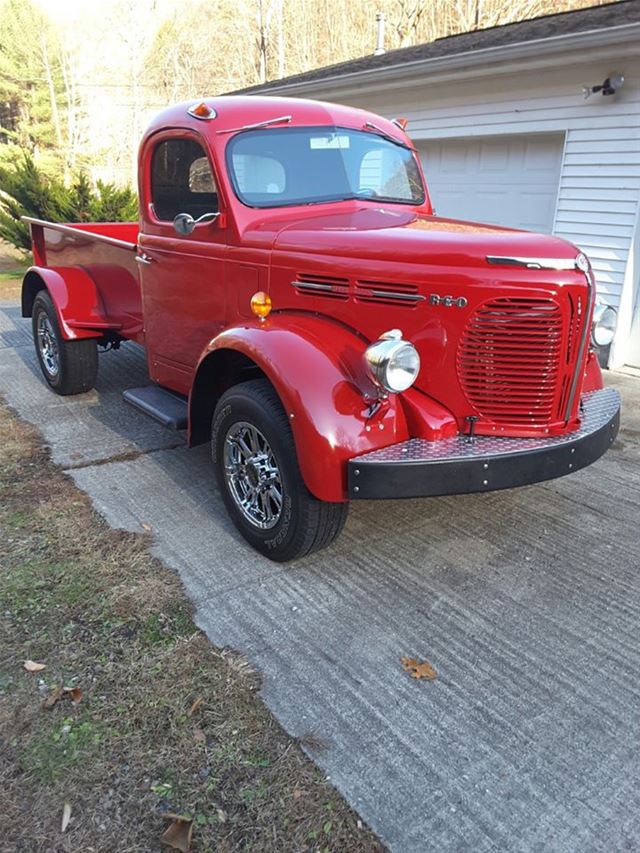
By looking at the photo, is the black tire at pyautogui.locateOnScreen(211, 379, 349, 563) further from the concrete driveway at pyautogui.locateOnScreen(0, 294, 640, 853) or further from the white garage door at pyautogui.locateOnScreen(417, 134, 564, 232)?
the white garage door at pyautogui.locateOnScreen(417, 134, 564, 232)

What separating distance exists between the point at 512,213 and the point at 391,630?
6.29 m

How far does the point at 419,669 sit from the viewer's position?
2.55 meters

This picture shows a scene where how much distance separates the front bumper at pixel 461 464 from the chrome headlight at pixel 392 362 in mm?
301

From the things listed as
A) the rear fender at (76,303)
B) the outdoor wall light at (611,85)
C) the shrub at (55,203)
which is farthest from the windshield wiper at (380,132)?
the shrub at (55,203)

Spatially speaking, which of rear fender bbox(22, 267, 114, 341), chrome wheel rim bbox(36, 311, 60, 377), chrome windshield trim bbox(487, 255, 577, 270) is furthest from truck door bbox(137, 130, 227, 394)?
chrome windshield trim bbox(487, 255, 577, 270)

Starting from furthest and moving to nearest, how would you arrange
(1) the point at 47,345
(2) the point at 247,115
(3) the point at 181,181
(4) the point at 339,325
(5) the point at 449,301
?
1. (1) the point at 47,345
2. (3) the point at 181,181
3. (2) the point at 247,115
4. (4) the point at 339,325
5. (5) the point at 449,301

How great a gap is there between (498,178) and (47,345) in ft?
17.9

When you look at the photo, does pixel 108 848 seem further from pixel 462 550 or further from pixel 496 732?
pixel 462 550

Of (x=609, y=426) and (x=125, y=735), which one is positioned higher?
(x=609, y=426)

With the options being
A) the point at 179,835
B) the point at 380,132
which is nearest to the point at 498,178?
the point at 380,132

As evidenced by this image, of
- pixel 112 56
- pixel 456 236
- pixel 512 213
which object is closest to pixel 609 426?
pixel 456 236

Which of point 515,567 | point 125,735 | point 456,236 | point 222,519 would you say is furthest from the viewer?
point 222,519

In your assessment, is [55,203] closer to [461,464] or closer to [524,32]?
[524,32]

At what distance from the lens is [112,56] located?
2948 centimetres
